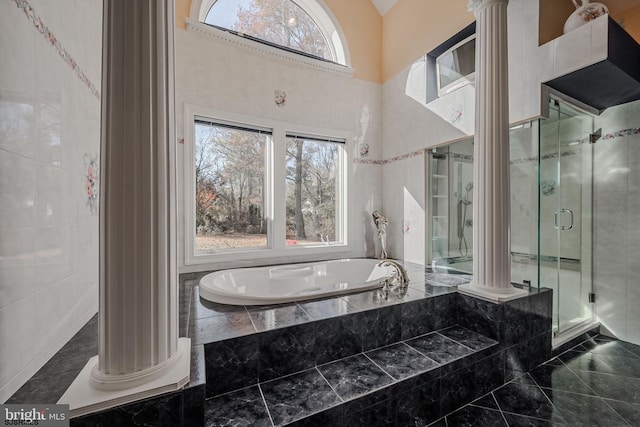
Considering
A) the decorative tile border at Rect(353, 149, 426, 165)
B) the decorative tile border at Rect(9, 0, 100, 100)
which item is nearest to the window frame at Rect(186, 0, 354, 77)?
the decorative tile border at Rect(353, 149, 426, 165)

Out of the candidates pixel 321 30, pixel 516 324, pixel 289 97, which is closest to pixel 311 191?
pixel 289 97

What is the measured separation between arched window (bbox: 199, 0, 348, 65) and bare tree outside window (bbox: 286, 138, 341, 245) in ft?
3.41

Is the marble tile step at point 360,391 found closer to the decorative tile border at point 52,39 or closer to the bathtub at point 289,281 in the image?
the bathtub at point 289,281

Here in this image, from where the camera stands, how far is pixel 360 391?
4.09 ft

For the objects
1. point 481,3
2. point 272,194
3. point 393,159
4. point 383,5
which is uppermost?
point 383,5

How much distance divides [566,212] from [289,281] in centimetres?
247

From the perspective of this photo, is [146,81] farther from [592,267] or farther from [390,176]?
[592,267]

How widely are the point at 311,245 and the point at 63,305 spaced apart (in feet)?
7.03

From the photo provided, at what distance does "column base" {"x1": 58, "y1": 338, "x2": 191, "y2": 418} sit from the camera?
785mm

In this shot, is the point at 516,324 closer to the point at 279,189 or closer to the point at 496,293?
the point at 496,293

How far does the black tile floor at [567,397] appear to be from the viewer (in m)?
1.43

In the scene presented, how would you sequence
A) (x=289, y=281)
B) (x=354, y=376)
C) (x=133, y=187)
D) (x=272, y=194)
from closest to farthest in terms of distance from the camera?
1. (x=133, y=187)
2. (x=354, y=376)
3. (x=289, y=281)
4. (x=272, y=194)

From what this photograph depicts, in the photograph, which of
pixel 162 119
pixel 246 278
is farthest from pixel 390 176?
pixel 162 119

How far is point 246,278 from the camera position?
2.41 m
